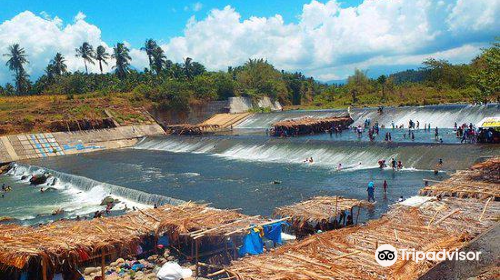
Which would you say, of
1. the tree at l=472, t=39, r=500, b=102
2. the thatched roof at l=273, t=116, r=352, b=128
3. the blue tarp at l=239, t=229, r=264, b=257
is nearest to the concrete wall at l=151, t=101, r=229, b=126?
the thatched roof at l=273, t=116, r=352, b=128

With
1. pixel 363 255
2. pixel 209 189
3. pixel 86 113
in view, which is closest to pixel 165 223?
pixel 363 255

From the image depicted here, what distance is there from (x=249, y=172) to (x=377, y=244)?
19787 mm

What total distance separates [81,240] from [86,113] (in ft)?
161

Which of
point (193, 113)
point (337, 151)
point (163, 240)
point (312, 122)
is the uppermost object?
point (193, 113)

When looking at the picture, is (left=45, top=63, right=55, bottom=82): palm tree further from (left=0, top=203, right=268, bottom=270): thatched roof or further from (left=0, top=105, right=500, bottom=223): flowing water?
(left=0, top=203, right=268, bottom=270): thatched roof

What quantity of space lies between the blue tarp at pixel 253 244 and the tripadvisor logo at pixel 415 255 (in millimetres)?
3830

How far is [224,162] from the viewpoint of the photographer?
3528cm

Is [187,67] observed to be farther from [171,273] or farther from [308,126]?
[171,273]

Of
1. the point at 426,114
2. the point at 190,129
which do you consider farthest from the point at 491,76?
the point at 190,129

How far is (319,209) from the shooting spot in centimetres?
1507

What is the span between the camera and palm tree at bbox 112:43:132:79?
3317 inches

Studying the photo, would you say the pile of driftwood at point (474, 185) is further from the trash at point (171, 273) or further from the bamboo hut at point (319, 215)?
the trash at point (171, 273)

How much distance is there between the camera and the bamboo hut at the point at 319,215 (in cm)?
1453

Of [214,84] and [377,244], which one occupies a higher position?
[214,84]
